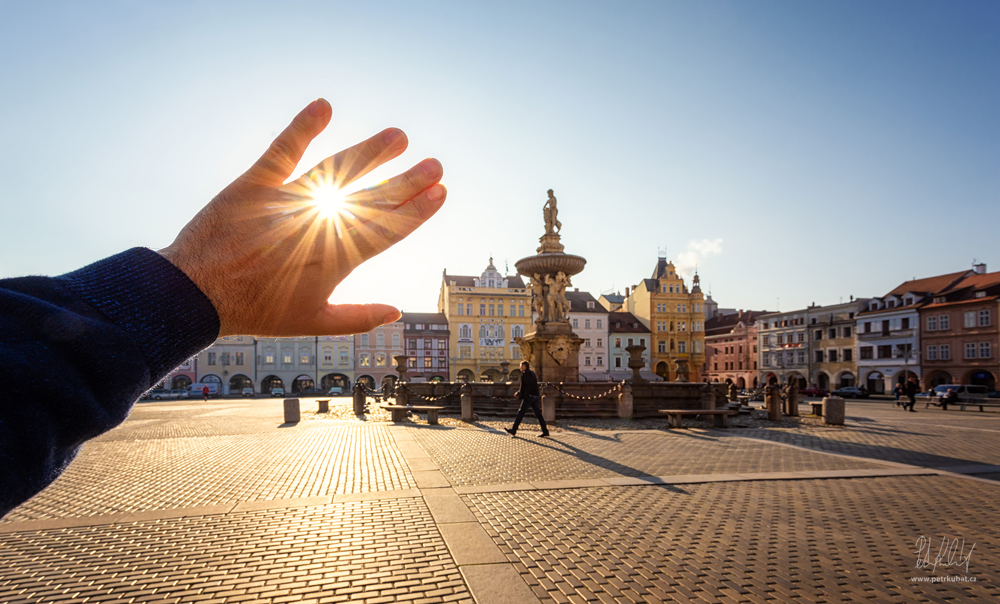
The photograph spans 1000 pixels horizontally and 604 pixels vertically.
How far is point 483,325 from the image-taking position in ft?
212

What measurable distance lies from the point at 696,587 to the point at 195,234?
4461mm

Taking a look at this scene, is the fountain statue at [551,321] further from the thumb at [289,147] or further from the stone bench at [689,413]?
the thumb at [289,147]

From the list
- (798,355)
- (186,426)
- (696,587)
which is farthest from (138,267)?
(798,355)

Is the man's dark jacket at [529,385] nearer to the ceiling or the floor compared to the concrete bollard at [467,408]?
nearer to the ceiling

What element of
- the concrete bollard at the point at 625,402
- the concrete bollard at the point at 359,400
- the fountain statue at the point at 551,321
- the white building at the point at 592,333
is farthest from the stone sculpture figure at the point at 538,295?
the white building at the point at 592,333

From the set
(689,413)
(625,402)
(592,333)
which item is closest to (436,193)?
(689,413)

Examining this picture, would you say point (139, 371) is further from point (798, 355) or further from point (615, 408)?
point (798, 355)

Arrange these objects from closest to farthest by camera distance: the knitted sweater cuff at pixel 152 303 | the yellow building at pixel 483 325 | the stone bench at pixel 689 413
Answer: the knitted sweater cuff at pixel 152 303 < the stone bench at pixel 689 413 < the yellow building at pixel 483 325

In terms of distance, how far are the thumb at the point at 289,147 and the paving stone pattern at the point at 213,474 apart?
7078mm

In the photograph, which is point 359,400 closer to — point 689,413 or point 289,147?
point 689,413

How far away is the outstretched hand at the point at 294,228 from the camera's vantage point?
1491 mm

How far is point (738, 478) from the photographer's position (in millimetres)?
8633

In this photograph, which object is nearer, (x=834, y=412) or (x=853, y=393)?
(x=834, y=412)

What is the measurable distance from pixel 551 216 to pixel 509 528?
67.0ft
